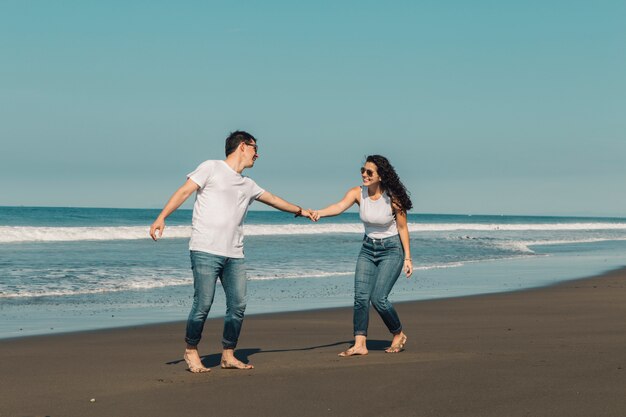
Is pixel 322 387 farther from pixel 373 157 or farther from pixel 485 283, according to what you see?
pixel 485 283

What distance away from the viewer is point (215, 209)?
611 centimetres

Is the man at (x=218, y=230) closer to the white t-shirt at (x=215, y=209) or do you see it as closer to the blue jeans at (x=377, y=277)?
the white t-shirt at (x=215, y=209)

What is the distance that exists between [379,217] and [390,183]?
32cm

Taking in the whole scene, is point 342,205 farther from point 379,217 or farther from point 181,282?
point 181,282

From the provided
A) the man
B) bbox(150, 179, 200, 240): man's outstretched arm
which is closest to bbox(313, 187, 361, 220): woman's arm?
the man

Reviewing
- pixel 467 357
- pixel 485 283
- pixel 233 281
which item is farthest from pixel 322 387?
pixel 485 283

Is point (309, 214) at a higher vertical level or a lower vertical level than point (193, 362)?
higher

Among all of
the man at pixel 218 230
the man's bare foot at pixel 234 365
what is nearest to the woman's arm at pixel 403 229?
the man at pixel 218 230

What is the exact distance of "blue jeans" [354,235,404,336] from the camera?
7.21 meters

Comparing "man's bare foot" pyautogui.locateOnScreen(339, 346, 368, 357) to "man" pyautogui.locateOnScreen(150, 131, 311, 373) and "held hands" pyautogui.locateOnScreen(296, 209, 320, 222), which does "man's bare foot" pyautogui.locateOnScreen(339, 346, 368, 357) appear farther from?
"held hands" pyautogui.locateOnScreen(296, 209, 320, 222)

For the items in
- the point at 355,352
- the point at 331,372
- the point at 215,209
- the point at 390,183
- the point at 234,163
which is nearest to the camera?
the point at 331,372

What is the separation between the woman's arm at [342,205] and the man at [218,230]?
1.13 m

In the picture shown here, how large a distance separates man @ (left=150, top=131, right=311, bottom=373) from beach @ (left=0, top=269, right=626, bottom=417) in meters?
0.45

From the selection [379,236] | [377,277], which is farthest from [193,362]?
[379,236]
